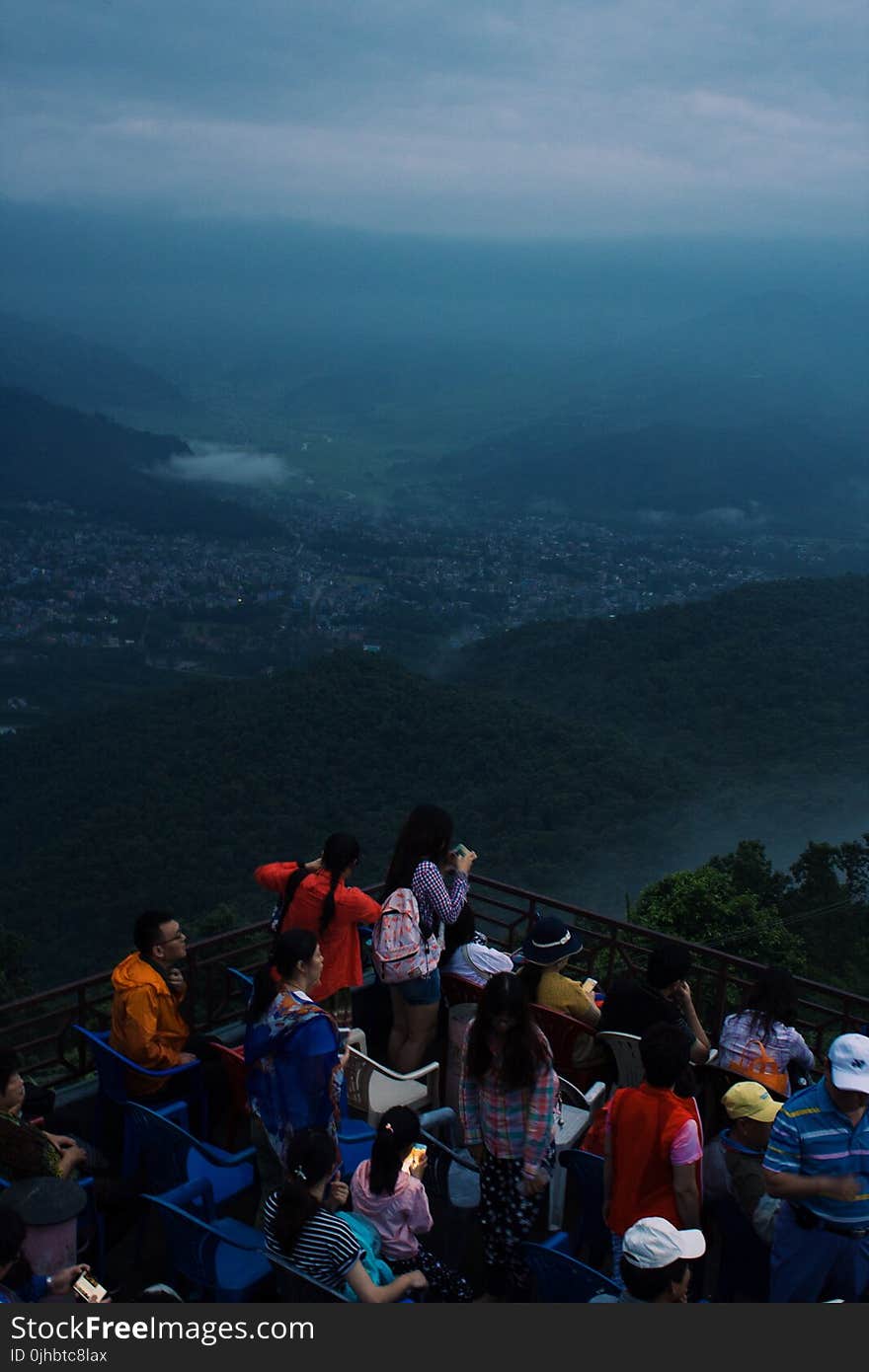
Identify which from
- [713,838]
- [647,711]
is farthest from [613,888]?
[647,711]

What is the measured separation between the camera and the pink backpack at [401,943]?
15.4ft

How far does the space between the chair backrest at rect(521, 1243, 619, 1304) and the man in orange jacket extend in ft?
5.70

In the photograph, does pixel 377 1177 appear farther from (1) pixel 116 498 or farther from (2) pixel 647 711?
(1) pixel 116 498

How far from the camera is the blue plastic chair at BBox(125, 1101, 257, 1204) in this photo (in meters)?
3.91

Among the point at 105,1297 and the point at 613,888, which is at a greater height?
the point at 105,1297

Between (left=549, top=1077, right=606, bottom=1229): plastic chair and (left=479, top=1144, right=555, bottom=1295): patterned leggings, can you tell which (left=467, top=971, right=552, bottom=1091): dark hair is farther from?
(left=549, top=1077, right=606, bottom=1229): plastic chair

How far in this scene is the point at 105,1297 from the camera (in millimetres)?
3121

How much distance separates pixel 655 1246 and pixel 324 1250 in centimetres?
93

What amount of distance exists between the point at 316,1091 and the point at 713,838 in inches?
1361

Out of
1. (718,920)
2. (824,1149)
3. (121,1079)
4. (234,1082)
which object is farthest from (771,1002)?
(718,920)

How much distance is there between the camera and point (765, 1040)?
424cm

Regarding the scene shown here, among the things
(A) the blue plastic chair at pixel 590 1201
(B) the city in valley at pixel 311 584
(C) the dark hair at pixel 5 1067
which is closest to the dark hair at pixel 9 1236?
(C) the dark hair at pixel 5 1067

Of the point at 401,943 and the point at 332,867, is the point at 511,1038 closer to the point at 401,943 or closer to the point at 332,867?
the point at 401,943

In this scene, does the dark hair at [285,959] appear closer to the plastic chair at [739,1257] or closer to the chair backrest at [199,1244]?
the chair backrest at [199,1244]
